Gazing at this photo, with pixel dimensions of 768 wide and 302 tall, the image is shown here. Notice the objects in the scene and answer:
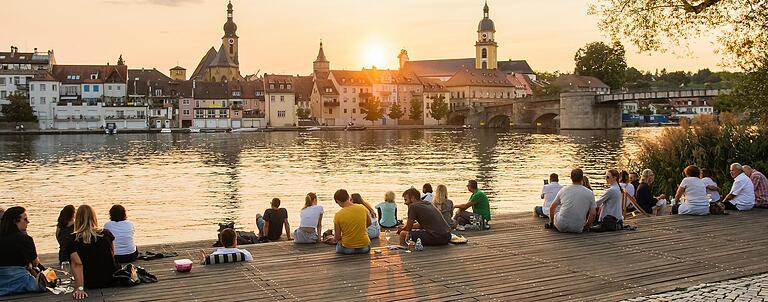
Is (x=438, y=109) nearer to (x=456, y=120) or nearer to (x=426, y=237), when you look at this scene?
(x=456, y=120)

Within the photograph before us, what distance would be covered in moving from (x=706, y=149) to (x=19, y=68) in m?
131

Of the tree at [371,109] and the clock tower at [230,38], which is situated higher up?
the clock tower at [230,38]

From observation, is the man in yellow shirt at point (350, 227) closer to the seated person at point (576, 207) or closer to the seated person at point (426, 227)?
the seated person at point (426, 227)

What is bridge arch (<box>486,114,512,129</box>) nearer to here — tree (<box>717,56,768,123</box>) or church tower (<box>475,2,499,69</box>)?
church tower (<box>475,2,499,69</box>)

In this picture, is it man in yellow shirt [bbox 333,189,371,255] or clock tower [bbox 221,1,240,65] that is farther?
clock tower [bbox 221,1,240,65]

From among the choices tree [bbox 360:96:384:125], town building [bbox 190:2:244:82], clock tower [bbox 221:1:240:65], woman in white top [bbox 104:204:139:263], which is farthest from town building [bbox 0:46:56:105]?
woman in white top [bbox 104:204:139:263]

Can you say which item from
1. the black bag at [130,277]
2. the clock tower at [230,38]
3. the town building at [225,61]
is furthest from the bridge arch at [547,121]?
the black bag at [130,277]

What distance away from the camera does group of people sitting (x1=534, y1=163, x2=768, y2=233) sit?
14.4 m

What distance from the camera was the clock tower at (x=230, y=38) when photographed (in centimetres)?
16612

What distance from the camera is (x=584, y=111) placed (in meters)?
A: 119

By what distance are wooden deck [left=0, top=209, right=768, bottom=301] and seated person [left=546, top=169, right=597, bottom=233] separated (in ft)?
0.75

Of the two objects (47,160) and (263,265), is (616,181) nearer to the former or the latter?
(263,265)

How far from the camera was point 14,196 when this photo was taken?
3622 cm

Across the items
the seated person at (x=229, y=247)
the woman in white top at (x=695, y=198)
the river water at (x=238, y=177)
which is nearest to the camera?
the seated person at (x=229, y=247)
